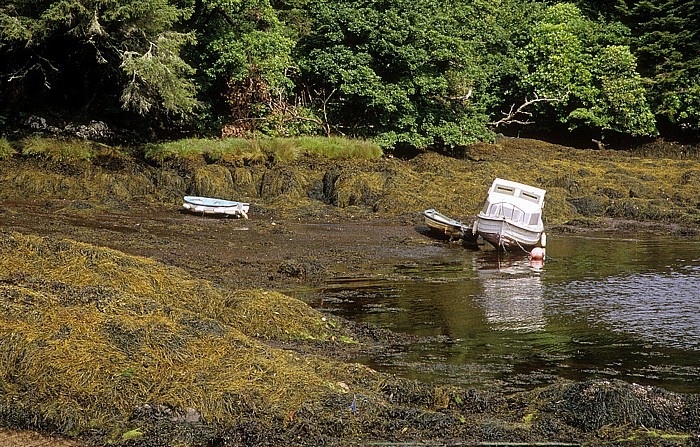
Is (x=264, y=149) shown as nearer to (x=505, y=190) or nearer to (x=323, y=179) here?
(x=323, y=179)

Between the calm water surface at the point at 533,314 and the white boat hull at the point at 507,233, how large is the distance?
0.41m

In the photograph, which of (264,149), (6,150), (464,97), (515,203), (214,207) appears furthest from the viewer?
(464,97)

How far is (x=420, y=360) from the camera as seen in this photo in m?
11.8

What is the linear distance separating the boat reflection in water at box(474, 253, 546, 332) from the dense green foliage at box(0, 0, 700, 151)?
12135 mm

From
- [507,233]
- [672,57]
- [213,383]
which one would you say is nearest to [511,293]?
[507,233]

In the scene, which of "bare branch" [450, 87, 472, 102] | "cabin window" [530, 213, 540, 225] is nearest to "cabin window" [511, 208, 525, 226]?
"cabin window" [530, 213, 540, 225]

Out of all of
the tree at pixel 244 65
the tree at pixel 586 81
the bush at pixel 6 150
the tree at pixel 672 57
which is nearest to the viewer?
the bush at pixel 6 150

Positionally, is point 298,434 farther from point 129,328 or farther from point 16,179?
point 16,179

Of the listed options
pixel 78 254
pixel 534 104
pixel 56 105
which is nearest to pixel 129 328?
pixel 78 254

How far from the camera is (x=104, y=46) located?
27578mm

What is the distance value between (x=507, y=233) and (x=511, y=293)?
5.78m

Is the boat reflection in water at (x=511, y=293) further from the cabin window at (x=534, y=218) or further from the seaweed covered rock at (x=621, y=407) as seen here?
the seaweed covered rock at (x=621, y=407)

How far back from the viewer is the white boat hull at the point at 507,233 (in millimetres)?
23438

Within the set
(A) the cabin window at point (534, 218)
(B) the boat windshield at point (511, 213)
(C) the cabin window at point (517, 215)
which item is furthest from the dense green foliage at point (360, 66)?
(A) the cabin window at point (534, 218)
